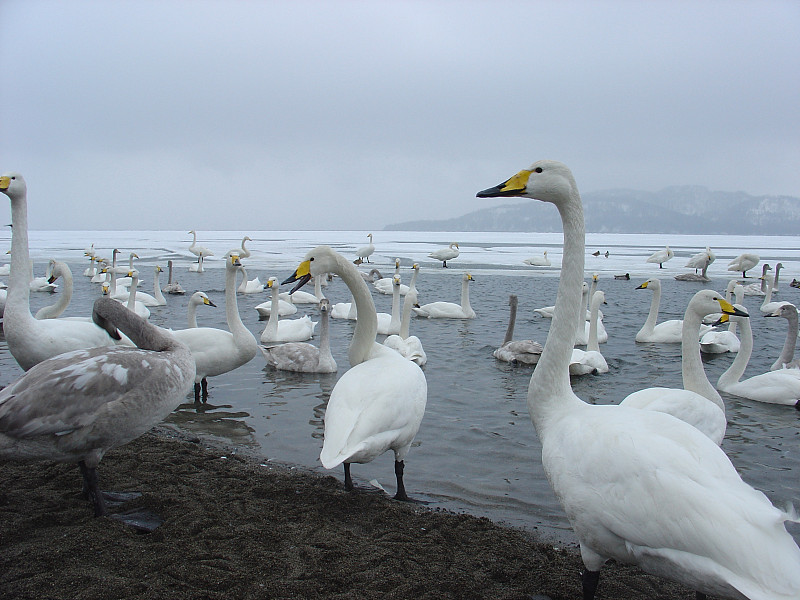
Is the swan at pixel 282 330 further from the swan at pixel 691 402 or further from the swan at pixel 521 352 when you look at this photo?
the swan at pixel 691 402

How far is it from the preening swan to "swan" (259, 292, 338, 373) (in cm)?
500

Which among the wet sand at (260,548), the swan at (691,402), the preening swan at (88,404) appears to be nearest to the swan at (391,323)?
the swan at (691,402)

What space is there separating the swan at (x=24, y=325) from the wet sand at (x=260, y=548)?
142 centimetres

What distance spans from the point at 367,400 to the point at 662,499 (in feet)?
7.27

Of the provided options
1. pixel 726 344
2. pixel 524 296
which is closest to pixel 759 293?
pixel 524 296

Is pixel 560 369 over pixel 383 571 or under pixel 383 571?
over

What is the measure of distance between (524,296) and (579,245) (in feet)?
51.4

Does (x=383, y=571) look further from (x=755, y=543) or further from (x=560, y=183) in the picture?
(x=560, y=183)

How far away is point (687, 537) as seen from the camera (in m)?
2.47

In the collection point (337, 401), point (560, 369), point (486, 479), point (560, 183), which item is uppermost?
point (560, 183)

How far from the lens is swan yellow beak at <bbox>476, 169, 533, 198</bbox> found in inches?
135

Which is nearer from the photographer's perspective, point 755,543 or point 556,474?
point 755,543

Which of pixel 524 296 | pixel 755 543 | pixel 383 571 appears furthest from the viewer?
pixel 524 296

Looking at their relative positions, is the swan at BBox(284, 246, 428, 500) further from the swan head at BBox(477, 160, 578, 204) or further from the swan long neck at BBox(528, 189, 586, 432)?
the swan head at BBox(477, 160, 578, 204)
